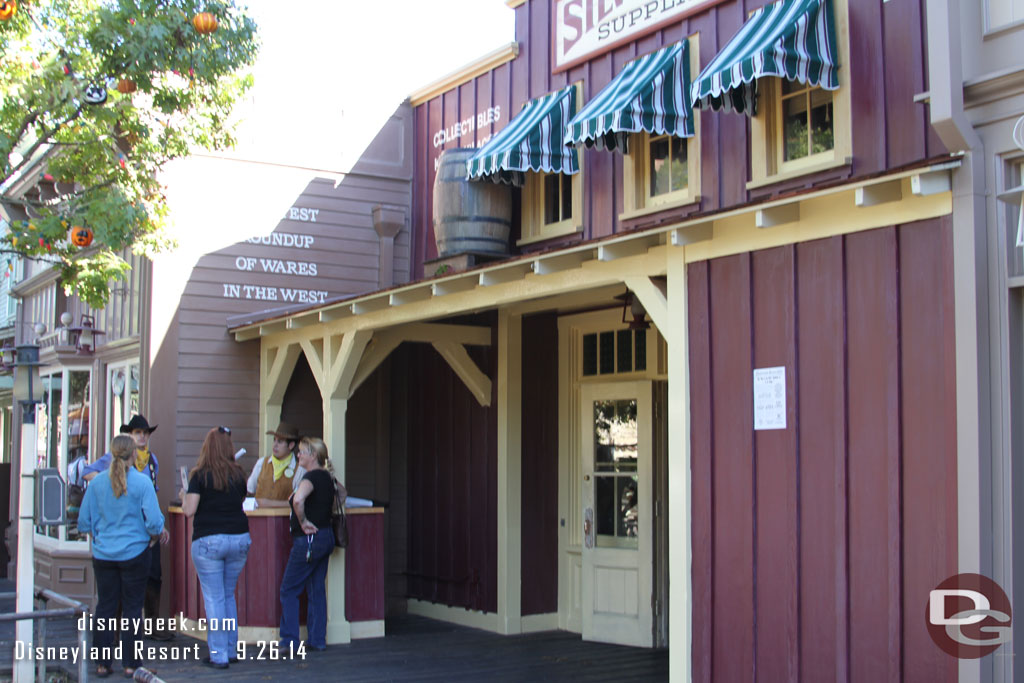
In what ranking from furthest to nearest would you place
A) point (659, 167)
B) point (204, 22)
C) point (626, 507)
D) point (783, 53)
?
1. point (626, 507)
2. point (204, 22)
3. point (659, 167)
4. point (783, 53)

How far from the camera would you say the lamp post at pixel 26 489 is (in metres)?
7.91

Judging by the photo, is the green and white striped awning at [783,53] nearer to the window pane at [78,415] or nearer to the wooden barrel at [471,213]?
the wooden barrel at [471,213]

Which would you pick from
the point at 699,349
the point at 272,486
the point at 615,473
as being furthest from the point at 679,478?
the point at 272,486

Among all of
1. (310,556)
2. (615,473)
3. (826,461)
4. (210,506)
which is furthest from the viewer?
(615,473)

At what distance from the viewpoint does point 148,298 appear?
1156 cm

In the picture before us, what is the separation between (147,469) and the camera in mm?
9492

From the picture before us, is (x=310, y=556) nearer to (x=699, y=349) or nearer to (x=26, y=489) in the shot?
(x=26, y=489)

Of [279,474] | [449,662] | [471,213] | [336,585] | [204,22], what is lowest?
[449,662]

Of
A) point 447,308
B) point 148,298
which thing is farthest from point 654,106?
point 148,298

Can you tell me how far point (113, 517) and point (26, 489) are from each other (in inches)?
27.6

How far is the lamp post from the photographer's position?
791 centimetres

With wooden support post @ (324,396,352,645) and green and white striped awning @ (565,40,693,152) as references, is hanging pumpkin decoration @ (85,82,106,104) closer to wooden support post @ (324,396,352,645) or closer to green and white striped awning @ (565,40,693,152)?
wooden support post @ (324,396,352,645)

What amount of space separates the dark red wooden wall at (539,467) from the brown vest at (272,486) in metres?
2.24

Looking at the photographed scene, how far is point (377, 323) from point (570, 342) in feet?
6.55
